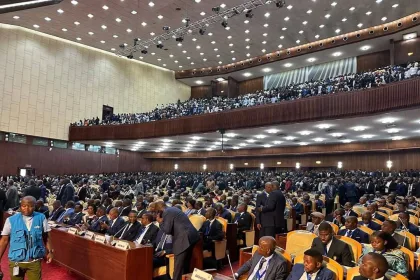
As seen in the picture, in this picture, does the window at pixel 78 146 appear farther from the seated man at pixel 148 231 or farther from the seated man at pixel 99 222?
the seated man at pixel 148 231

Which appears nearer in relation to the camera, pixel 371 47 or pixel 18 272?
pixel 18 272

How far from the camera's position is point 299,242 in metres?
4.32

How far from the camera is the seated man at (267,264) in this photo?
3.25 m

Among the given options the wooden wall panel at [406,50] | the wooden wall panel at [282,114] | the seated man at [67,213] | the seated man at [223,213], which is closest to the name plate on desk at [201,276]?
the seated man at [223,213]

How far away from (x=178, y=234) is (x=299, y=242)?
5.09 feet

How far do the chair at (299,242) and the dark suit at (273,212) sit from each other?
52.7 inches

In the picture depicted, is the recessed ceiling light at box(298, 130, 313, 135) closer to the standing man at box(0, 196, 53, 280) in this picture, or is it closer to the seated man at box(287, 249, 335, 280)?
the seated man at box(287, 249, 335, 280)

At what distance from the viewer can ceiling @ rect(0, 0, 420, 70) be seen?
17000 mm

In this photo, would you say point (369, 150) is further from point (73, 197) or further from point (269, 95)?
point (73, 197)

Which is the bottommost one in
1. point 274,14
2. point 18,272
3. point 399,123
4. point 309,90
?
point 18,272

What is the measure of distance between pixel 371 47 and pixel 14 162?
2334 cm

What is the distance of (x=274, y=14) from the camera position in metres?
17.8

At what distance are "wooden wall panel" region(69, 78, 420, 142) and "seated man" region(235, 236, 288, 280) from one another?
10.3 meters

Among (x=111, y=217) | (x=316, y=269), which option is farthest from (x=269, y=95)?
(x=316, y=269)
